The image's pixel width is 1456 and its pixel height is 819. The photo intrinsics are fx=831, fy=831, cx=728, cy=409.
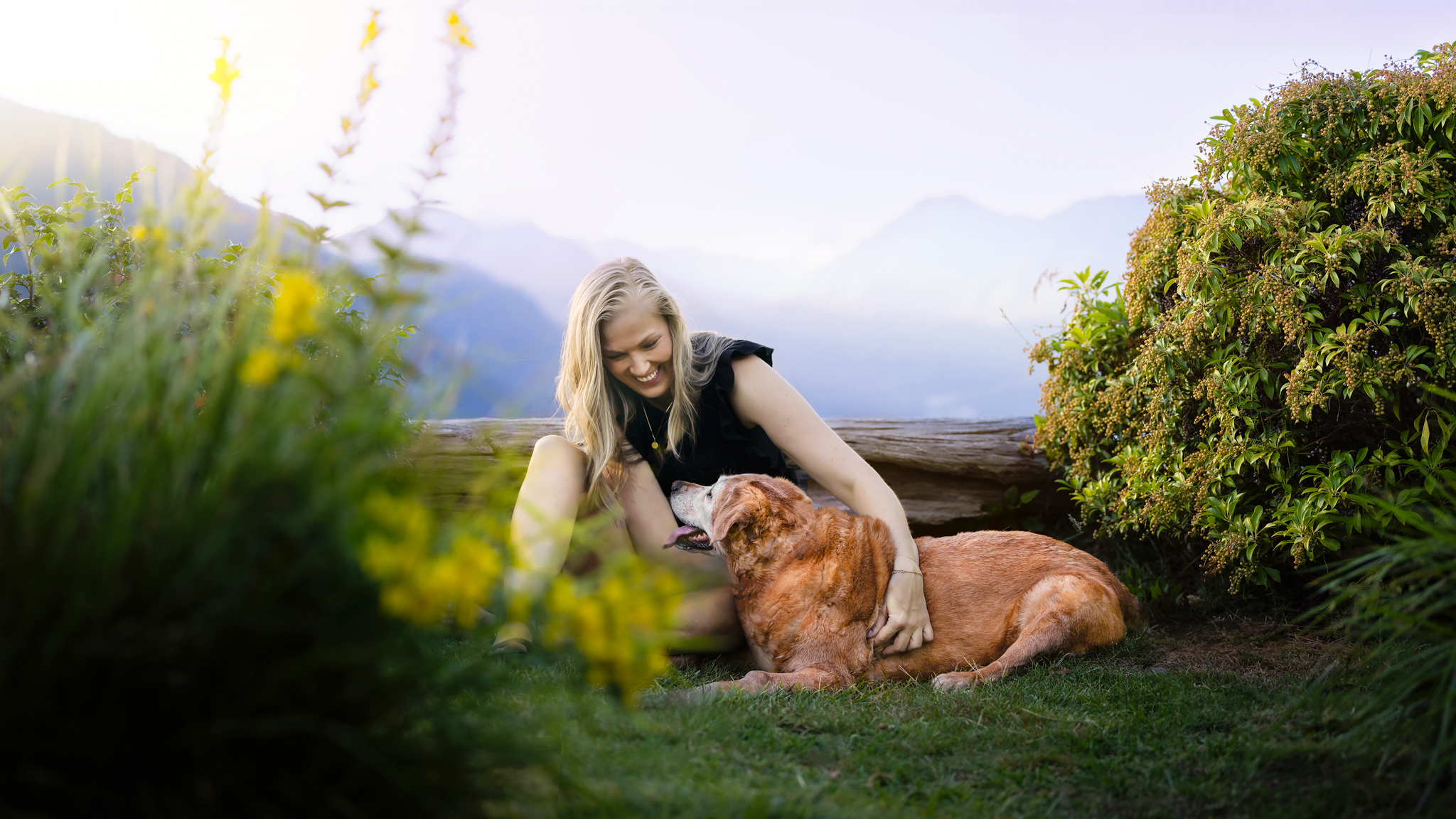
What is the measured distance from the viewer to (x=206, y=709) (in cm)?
113

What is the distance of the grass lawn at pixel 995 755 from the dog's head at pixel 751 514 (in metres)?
0.69

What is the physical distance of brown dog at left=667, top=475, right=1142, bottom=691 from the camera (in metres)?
3.51

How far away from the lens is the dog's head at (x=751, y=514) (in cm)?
362

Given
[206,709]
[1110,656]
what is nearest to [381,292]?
[206,709]

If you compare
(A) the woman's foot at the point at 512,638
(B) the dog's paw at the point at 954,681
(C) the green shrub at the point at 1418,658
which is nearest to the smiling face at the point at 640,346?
(A) the woman's foot at the point at 512,638

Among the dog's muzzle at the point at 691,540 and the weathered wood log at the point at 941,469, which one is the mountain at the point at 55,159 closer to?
the dog's muzzle at the point at 691,540

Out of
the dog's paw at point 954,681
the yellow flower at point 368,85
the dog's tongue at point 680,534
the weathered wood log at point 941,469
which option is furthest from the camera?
the weathered wood log at point 941,469

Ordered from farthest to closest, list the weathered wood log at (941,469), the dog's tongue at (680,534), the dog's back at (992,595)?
the weathered wood log at (941,469)
the dog's tongue at (680,534)
the dog's back at (992,595)

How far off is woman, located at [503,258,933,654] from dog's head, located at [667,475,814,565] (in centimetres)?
25

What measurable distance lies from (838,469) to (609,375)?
1253 millimetres

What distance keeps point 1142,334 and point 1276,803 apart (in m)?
3.31

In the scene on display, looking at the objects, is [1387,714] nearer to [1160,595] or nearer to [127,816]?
[127,816]

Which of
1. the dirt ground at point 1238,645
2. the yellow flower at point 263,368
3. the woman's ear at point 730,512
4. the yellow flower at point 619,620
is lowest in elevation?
the dirt ground at point 1238,645

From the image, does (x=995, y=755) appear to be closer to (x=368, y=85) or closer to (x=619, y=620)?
(x=619, y=620)
